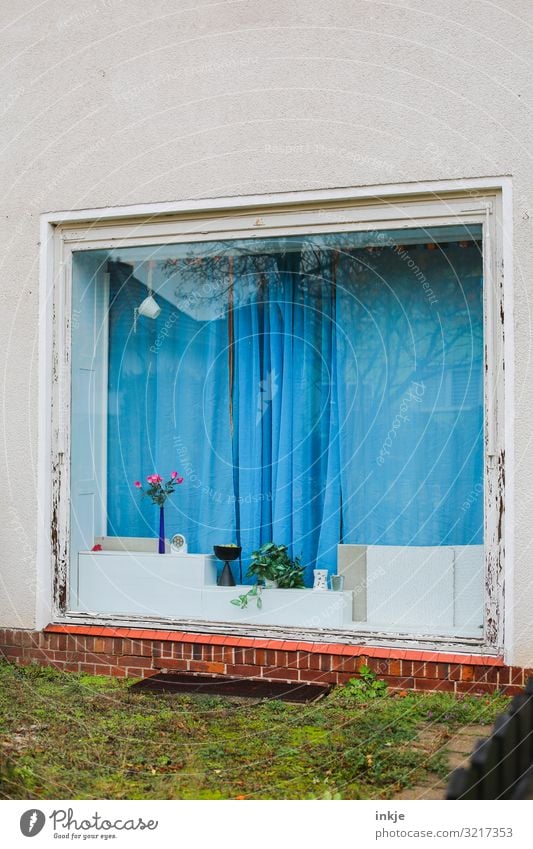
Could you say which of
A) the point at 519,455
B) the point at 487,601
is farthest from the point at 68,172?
the point at 487,601

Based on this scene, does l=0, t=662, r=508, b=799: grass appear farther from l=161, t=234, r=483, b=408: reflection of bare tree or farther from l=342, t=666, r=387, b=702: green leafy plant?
l=161, t=234, r=483, b=408: reflection of bare tree

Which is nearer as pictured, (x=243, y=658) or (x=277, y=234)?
(x=243, y=658)

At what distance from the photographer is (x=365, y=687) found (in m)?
4.63

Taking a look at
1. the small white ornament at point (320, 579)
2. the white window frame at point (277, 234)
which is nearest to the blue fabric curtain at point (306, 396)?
the small white ornament at point (320, 579)

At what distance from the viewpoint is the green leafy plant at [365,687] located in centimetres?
458

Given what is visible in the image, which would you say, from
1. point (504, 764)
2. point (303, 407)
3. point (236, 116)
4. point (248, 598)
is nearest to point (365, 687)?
point (248, 598)

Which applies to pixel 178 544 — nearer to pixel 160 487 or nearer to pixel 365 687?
pixel 160 487

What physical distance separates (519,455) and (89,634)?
2.62 meters

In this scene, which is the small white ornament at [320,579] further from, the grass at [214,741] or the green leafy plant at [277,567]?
the grass at [214,741]

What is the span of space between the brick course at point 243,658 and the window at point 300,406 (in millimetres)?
179

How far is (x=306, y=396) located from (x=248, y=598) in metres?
1.25

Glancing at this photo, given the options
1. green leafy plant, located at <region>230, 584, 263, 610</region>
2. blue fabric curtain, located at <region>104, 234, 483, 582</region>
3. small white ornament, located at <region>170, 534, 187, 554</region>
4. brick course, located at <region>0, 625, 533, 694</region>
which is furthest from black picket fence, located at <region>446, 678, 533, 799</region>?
small white ornament, located at <region>170, 534, 187, 554</region>

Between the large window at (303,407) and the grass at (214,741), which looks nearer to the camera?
the grass at (214,741)

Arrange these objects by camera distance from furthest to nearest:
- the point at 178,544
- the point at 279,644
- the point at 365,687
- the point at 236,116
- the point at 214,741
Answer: the point at 178,544
the point at 236,116
the point at 279,644
the point at 365,687
the point at 214,741
